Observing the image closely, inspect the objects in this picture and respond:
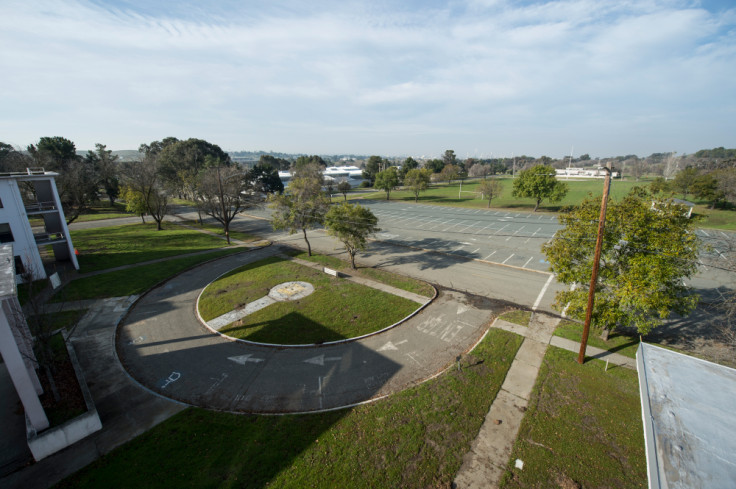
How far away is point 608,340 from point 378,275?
1620 centimetres

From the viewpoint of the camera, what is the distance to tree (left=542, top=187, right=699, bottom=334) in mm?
13703

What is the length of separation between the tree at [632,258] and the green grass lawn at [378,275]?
9.56 metres

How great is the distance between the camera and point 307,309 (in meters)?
20.6

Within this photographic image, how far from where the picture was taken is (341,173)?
5605 inches

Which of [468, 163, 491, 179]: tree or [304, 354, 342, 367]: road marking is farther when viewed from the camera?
[468, 163, 491, 179]: tree

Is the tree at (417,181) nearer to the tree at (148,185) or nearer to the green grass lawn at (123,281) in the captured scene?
the tree at (148,185)

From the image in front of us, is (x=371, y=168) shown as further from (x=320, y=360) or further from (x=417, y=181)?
(x=320, y=360)

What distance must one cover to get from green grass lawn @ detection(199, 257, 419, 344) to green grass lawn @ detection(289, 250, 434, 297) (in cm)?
192

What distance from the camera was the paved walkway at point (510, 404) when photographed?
32.5 feet

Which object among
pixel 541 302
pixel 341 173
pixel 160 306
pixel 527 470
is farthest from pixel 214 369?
pixel 341 173

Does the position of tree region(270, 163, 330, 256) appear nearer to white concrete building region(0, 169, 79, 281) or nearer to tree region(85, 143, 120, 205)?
white concrete building region(0, 169, 79, 281)

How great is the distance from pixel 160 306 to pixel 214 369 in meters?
9.93

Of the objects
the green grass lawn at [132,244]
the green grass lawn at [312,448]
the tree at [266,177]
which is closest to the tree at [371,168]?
the tree at [266,177]

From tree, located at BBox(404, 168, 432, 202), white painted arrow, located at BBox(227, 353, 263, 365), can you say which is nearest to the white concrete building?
white painted arrow, located at BBox(227, 353, 263, 365)
